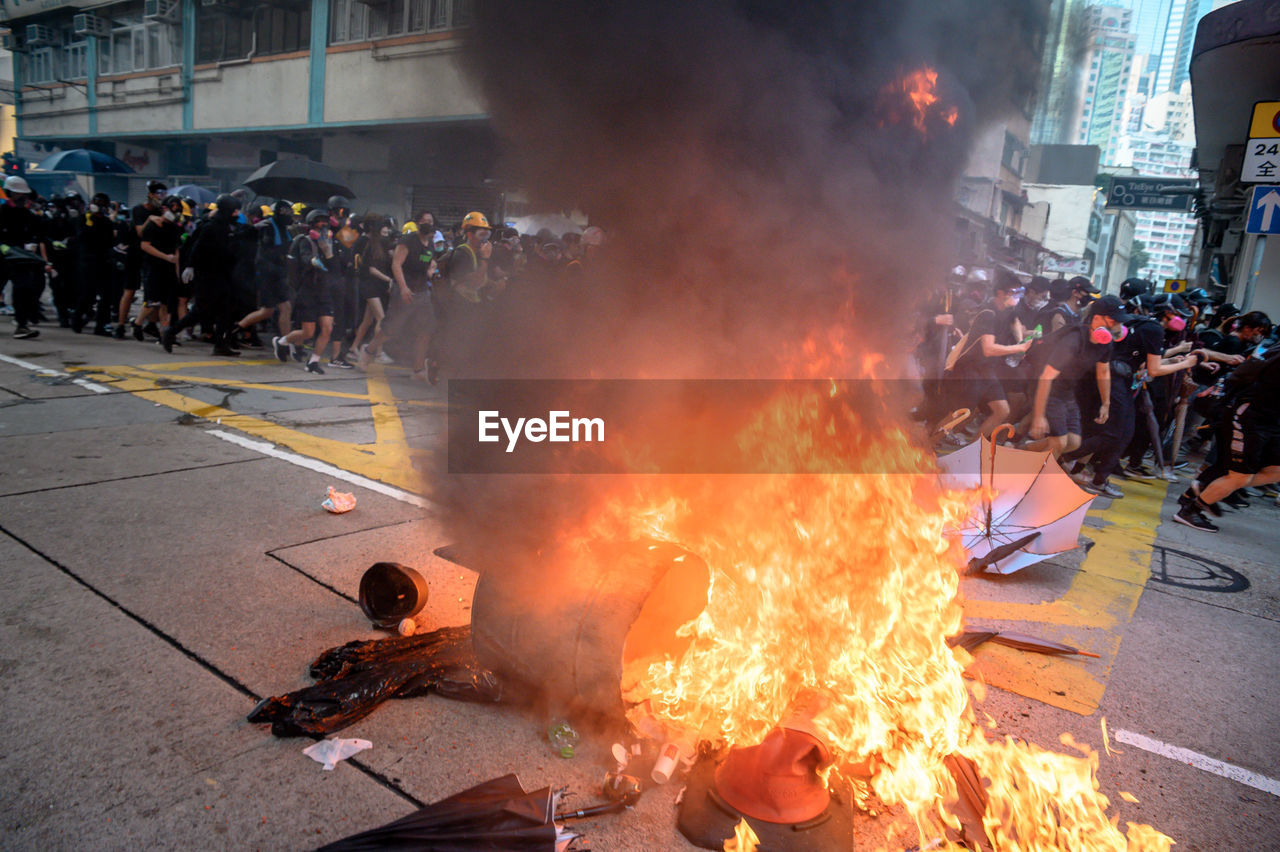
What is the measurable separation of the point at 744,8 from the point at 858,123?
0.61m

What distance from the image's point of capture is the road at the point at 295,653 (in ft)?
7.10

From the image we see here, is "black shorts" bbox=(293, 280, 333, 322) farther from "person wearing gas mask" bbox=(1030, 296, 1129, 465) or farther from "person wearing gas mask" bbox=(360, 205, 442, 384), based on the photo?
"person wearing gas mask" bbox=(1030, 296, 1129, 465)

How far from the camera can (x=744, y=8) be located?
2836 millimetres

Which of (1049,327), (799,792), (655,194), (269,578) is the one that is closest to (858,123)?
(655,194)

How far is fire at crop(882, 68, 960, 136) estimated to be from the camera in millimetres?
2934

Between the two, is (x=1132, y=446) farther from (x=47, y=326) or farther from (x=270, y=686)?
(x=47, y=326)

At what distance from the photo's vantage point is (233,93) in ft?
72.8

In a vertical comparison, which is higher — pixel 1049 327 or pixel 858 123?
pixel 858 123

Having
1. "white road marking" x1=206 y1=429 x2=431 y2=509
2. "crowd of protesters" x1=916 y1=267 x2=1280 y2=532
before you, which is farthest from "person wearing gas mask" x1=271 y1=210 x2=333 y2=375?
"crowd of protesters" x1=916 y1=267 x2=1280 y2=532

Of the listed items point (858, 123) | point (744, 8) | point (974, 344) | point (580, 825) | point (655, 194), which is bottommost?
point (580, 825)

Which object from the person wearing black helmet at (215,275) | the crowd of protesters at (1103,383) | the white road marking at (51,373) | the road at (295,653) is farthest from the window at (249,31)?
the crowd of protesters at (1103,383)

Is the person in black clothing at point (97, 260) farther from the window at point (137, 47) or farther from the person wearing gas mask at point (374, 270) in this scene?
the window at point (137, 47)

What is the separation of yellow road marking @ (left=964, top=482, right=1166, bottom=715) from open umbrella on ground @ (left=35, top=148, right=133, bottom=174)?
20761 millimetres

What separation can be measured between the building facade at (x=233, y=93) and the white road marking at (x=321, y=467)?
3920 mm
